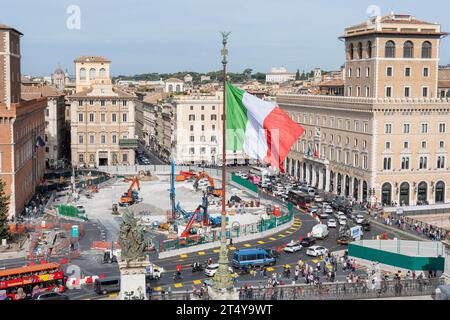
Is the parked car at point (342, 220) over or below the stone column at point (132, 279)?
below

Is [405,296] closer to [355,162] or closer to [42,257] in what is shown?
[42,257]

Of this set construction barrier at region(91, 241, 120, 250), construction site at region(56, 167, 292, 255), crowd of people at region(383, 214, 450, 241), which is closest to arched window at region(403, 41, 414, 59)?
crowd of people at region(383, 214, 450, 241)

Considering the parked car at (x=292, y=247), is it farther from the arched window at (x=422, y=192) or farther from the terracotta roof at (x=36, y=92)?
the terracotta roof at (x=36, y=92)

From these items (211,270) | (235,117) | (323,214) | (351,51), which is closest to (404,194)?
(323,214)

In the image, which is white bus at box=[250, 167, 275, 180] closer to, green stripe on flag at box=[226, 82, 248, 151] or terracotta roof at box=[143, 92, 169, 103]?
terracotta roof at box=[143, 92, 169, 103]

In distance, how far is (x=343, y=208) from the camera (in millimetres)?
65875

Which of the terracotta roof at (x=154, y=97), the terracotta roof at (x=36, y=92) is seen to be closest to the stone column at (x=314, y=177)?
the terracotta roof at (x=36, y=92)

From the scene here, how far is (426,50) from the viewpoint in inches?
2955

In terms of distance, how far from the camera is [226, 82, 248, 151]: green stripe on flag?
25.6 meters

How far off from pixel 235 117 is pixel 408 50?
53513mm

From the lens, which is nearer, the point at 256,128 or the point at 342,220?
the point at 256,128

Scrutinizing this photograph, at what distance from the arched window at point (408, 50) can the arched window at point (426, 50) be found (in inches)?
57.5

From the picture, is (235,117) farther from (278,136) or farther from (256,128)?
(278,136)

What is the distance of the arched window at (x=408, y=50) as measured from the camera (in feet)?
243
